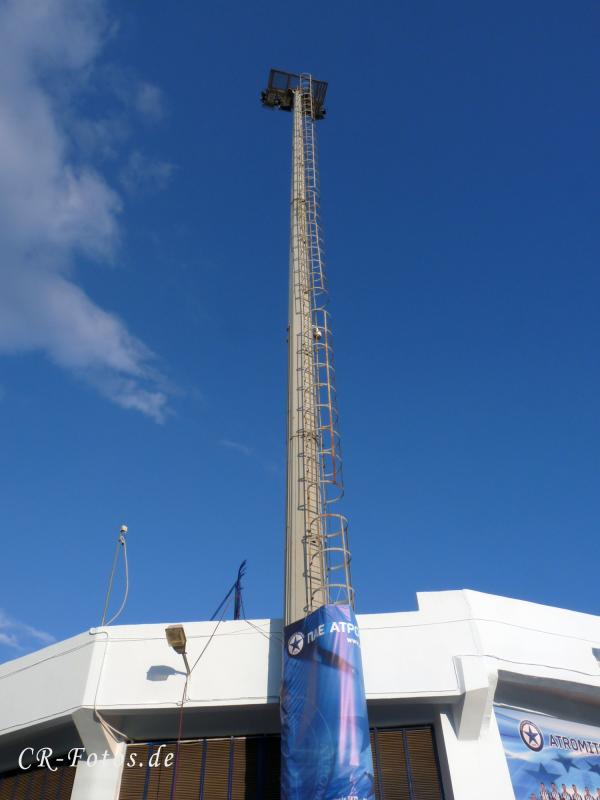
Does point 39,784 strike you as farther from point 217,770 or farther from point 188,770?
point 217,770

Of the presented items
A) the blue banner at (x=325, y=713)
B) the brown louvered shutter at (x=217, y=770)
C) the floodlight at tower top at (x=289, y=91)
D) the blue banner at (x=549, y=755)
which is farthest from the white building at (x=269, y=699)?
the floodlight at tower top at (x=289, y=91)

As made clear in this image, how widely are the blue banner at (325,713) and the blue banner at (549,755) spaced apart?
547 centimetres

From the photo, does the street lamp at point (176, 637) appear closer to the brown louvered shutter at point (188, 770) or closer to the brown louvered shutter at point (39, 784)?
the brown louvered shutter at point (188, 770)

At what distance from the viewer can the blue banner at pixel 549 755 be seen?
2172 centimetres

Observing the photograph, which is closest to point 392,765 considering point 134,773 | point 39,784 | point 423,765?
point 423,765

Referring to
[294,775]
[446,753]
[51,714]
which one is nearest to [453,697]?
[446,753]

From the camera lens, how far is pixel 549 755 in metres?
22.5

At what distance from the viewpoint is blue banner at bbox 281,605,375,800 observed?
59.9 feet

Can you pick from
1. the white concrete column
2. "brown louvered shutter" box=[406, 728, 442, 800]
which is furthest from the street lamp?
the white concrete column

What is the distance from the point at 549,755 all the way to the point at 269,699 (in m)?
9.52

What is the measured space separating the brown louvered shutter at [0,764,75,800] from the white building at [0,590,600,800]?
66 millimetres

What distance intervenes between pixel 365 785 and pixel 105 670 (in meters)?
9.48

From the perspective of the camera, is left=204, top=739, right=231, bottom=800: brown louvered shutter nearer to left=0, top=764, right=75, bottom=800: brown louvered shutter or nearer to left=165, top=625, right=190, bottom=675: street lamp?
left=165, top=625, right=190, bottom=675: street lamp

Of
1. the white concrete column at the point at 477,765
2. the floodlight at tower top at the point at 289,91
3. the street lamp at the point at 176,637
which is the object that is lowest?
the white concrete column at the point at 477,765
